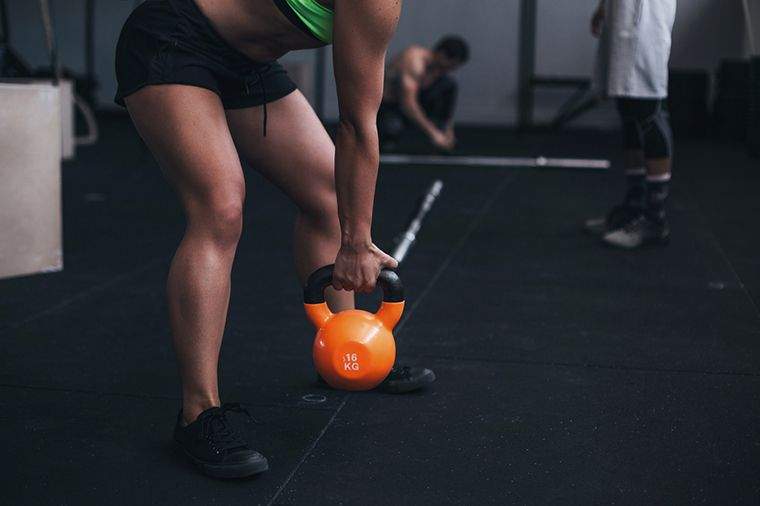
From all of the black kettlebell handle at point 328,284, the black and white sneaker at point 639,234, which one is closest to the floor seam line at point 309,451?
the black kettlebell handle at point 328,284

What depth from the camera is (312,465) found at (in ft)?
5.88

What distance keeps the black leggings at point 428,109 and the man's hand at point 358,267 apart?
18.2ft

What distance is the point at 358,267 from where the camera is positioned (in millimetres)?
1777

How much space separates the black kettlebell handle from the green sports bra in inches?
15.9

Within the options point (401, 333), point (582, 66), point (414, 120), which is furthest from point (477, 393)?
point (582, 66)

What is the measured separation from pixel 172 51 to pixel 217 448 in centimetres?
66

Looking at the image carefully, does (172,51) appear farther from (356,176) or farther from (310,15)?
(356,176)

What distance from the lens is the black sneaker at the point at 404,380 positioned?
218 centimetres

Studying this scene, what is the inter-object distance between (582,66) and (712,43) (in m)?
1.16

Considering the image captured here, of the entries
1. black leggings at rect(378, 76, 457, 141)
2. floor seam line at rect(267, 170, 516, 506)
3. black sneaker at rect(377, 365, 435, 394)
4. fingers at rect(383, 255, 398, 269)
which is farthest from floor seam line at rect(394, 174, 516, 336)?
black leggings at rect(378, 76, 457, 141)

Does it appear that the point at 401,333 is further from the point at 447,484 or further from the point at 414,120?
the point at 414,120

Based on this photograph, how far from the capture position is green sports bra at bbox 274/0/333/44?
1.66m

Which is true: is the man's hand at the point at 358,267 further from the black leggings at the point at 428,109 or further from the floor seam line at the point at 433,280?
the black leggings at the point at 428,109

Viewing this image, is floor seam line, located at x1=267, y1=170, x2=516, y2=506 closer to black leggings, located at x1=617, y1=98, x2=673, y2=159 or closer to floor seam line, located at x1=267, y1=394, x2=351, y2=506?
floor seam line, located at x1=267, y1=394, x2=351, y2=506
